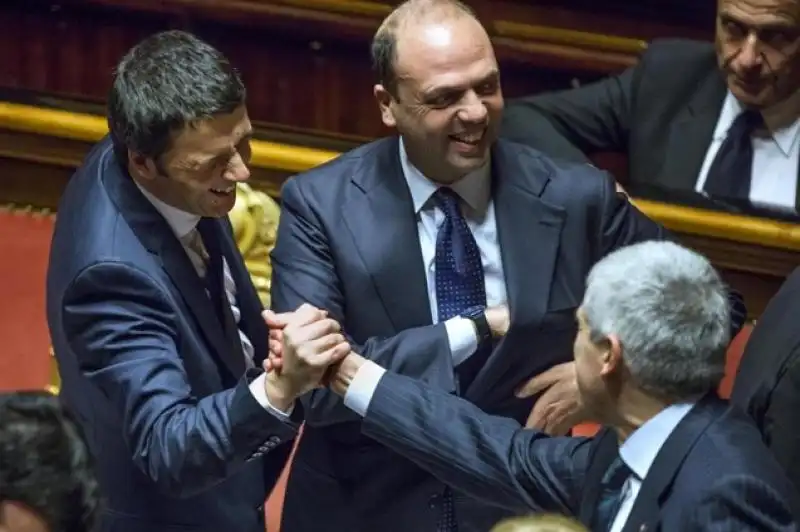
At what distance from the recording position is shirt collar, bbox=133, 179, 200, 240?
2250mm

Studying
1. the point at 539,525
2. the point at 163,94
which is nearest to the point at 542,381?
the point at 163,94

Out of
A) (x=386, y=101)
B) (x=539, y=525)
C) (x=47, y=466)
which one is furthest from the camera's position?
(x=386, y=101)

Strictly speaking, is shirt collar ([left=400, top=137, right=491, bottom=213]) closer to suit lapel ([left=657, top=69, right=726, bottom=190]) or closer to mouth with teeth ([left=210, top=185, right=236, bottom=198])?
mouth with teeth ([left=210, top=185, right=236, bottom=198])

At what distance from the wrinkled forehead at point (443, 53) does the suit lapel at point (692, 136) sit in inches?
37.5

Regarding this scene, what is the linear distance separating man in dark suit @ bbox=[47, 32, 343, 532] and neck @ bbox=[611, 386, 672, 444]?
446 millimetres

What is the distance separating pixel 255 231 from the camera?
3.09 meters

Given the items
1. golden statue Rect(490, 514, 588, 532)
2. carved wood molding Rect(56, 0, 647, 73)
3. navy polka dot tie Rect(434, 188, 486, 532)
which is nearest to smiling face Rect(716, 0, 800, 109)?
navy polka dot tie Rect(434, 188, 486, 532)

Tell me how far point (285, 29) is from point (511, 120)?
4.66ft

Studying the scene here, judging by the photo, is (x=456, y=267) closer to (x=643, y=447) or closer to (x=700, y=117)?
(x=643, y=447)

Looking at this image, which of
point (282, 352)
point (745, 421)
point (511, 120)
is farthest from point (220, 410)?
point (511, 120)

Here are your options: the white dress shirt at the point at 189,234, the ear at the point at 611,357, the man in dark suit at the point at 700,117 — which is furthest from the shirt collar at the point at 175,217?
the man in dark suit at the point at 700,117

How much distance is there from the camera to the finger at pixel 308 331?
2178 millimetres

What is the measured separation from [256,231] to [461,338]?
2.79ft

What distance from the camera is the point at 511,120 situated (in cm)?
322
